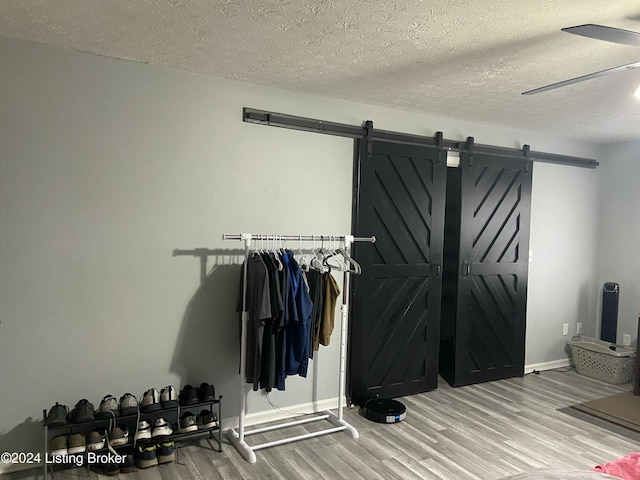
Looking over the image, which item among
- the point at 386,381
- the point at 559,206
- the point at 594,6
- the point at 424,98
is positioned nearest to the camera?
the point at 594,6

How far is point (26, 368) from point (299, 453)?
173cm

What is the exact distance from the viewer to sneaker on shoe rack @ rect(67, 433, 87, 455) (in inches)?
105

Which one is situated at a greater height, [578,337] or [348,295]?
[348,295]

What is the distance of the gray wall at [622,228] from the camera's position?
202 inches

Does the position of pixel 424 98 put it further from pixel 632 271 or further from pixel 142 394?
pixel 632 271

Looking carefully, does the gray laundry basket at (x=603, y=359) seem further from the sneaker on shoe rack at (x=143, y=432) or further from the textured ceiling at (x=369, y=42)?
the sneaker on shoe rack at (x=143, y=432)

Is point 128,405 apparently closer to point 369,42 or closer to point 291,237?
point 291,237

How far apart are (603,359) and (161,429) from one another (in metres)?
4.24

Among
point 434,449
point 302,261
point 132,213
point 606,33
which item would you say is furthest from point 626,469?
point 132,213

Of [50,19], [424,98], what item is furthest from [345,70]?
[50,19]

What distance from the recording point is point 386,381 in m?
4.07

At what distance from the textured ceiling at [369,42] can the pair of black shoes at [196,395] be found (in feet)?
6.85

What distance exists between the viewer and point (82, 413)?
2.75 metres

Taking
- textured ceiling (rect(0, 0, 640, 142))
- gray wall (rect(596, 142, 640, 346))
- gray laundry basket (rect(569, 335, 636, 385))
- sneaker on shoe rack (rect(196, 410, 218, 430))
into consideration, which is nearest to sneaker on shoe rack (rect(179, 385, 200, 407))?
sneaker on shoe rack (rect(196, 410, 218, 430))
